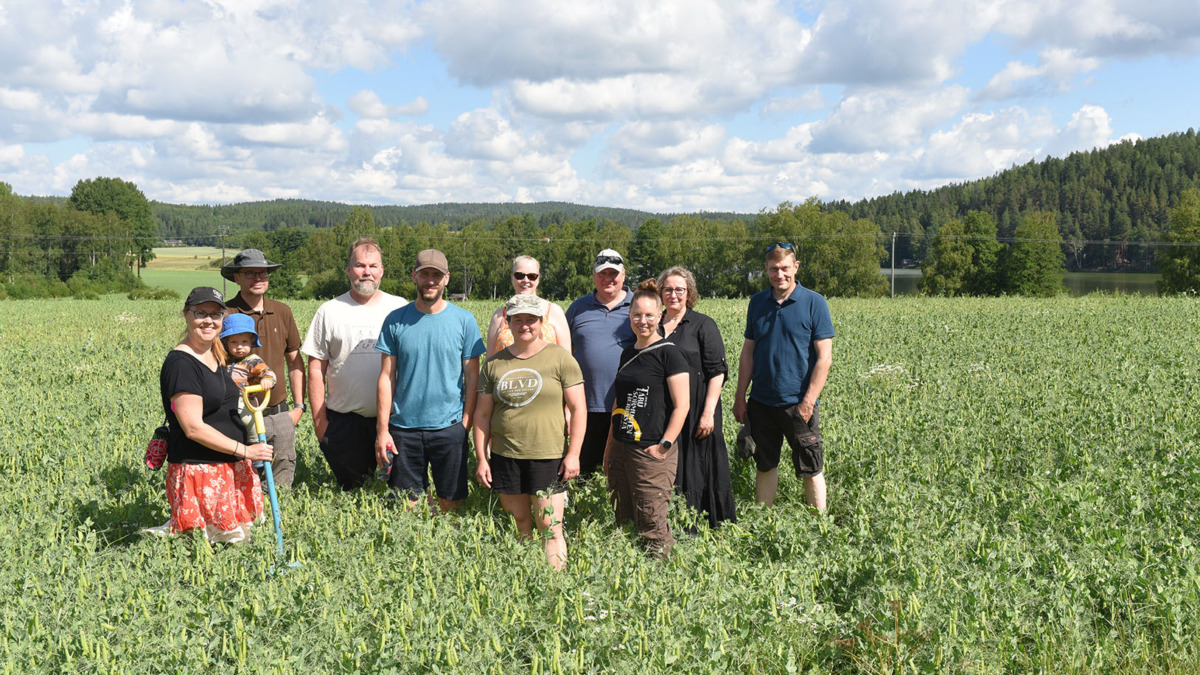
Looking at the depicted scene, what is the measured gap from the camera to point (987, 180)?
514 ft

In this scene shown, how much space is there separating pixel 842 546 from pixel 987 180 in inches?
6815

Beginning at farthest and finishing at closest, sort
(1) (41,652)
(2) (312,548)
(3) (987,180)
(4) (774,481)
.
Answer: (3) (987,180)
(4) (774,481)
(2) (312,548)
(1) (41,652)

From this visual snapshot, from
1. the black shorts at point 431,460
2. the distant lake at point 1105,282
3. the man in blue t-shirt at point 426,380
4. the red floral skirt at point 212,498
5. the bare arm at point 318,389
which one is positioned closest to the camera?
the red floral skirt at point 212,498

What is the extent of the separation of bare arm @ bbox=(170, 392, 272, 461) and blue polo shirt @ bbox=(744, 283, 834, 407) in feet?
11.5

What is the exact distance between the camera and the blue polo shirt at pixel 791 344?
5594 millimetres

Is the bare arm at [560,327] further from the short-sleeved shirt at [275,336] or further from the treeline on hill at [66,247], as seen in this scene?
the treeline on hill at [66,247]

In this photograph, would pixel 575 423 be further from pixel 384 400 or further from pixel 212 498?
pixel 212 498

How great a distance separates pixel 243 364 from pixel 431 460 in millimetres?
1351

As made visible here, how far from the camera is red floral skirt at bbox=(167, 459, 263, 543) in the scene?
15.0 ft

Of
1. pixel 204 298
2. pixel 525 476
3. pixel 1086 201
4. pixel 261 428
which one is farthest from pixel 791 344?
pixel 1086 201

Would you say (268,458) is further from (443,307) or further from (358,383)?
(443,307)

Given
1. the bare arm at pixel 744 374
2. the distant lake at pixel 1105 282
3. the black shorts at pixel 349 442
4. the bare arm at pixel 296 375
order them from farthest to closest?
1. the distant lake at pixel 1105 282
2. the bare arm at pixel 744 374
3. the bare arm at pixel 296 375
4. the black shorts at pixel 349 442

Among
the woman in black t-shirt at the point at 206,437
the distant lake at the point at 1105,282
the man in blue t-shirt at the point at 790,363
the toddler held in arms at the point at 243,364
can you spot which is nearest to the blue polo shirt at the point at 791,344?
the man in blue t-shirt at the point at 790,363

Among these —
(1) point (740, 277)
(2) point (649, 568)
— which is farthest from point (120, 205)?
(2) point (649, 568)
